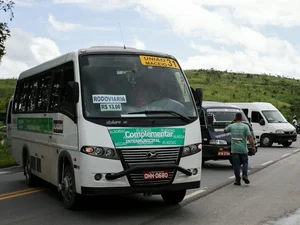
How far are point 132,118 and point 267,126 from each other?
20691 millimetres

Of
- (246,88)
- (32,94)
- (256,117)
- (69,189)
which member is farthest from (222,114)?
(246,88)

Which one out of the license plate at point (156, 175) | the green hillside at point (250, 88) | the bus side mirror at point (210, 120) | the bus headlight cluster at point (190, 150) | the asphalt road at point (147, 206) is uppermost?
the green hillside at point (250, 88)

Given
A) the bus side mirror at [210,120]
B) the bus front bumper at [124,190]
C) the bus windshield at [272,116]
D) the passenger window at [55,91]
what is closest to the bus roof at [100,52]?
the passenger window at [55,91]

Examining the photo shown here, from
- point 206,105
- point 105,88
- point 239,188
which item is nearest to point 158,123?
point 105,88

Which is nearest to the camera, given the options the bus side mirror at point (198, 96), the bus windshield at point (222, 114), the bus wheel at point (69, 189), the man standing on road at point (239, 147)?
the bus wheel at point (69, 189)

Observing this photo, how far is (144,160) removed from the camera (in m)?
8.06

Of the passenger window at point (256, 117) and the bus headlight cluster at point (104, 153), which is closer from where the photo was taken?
the bus headlight cluster at point (104, 153)

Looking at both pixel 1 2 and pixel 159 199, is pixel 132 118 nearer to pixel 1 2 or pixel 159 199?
pixel 159 199

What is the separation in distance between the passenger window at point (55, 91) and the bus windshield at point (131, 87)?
4.08 ft

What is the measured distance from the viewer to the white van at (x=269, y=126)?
27.3 meters

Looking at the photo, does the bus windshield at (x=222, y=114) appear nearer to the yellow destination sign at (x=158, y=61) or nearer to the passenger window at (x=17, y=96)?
the passenger window at (x=17, y=96)

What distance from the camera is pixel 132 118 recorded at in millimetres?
8258

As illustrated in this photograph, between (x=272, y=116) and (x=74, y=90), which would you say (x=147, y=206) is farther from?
(x=272, y=116)

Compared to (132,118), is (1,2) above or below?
above
